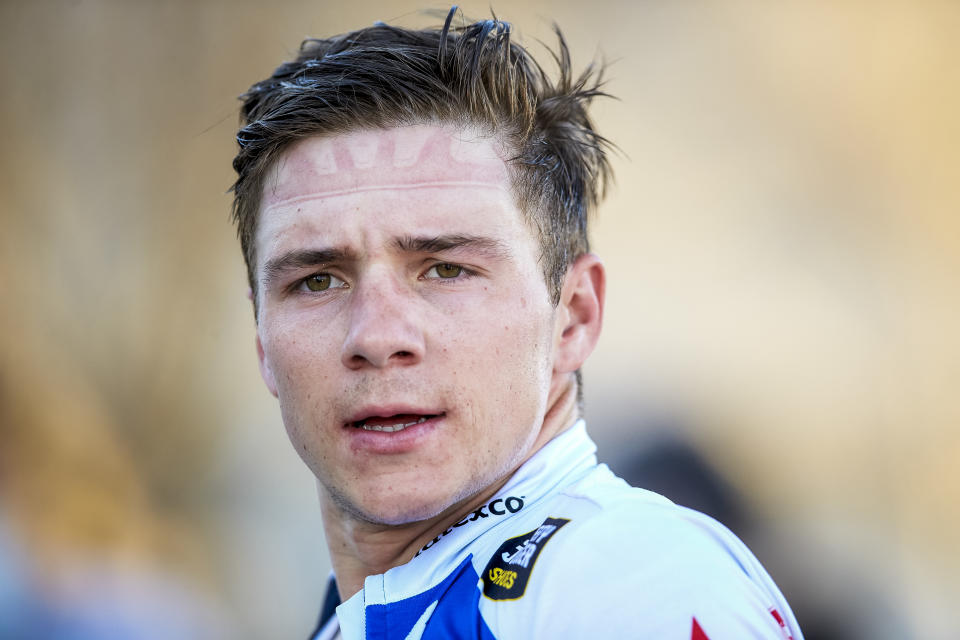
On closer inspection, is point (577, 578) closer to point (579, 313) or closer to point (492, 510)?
point (492, 510)

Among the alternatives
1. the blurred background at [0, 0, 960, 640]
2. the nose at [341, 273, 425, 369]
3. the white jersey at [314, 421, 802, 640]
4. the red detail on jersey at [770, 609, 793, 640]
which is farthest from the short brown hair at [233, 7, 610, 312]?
the blurred background at [0, 0, 960, 640]

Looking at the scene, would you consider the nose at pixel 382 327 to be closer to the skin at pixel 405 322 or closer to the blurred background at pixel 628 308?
the skin at pixel 405 322

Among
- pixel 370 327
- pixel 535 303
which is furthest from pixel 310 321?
pixel 535 303

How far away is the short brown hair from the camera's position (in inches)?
64.1

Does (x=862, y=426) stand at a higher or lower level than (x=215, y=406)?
lower

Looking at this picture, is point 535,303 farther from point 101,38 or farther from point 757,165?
point 101,38

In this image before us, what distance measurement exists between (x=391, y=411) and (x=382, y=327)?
0.14 metres

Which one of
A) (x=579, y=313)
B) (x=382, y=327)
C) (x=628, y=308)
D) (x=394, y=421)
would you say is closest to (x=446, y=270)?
(x=382, y=327)

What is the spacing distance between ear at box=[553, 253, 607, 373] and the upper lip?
1.24 feet

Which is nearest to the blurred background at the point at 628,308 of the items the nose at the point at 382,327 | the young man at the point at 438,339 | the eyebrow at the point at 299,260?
the young man at the point at 438,339

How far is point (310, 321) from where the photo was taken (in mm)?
1532

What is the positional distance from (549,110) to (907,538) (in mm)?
4015

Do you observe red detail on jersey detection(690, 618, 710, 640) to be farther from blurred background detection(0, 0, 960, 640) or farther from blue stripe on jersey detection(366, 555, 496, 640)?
blurred background detection(0, 0, 960, 640)

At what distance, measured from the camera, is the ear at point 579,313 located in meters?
1.72
